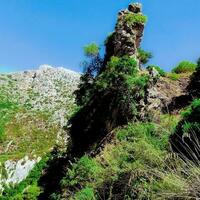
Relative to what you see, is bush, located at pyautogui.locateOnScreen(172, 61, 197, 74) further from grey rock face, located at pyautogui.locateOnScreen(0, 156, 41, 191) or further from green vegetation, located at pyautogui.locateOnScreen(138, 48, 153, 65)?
grey rock face, located at pyautogui.locateOnScreen(0, 156, 41, 191)

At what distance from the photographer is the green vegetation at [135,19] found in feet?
117

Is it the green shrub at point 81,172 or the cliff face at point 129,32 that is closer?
the green shrub at point 81,172

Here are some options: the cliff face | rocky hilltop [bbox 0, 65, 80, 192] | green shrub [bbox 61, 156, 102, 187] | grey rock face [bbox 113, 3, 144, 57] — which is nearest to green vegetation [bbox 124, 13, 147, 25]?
the cliff face

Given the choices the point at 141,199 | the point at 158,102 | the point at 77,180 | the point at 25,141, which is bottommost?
the point at 141,199

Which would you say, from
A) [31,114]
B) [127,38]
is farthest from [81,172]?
[31,114]

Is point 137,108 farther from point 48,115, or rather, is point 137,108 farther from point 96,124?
point 48,115

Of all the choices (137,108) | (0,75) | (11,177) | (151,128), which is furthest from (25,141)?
(151,128)

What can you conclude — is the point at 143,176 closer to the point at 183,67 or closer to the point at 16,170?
the point at 183,67

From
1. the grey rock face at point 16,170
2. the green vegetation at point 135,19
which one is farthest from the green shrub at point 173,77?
the grey rock face at point 16,170

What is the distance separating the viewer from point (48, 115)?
9206cm

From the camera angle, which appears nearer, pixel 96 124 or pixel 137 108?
pixel 137 108

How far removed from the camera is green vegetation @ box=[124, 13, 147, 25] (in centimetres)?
3562

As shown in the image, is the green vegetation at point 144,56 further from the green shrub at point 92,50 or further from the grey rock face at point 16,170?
the grey rock face at point 16,170

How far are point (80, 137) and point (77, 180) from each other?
9.95 meters
